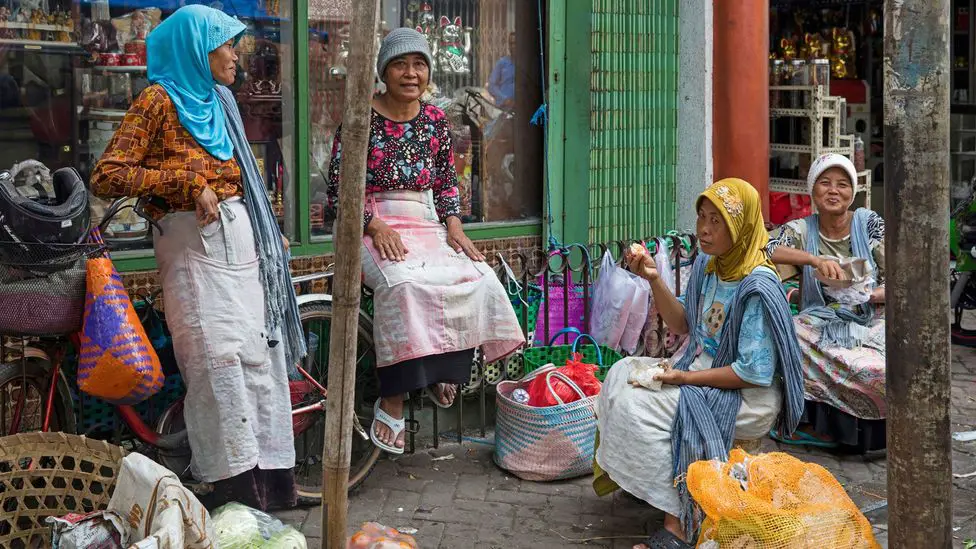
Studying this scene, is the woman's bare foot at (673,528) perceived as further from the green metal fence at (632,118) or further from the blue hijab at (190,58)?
the green metal fence at (632,118)

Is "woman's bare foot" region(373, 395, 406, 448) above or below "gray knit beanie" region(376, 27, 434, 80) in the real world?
below

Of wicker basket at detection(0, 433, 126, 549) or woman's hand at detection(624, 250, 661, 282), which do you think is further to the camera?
woman's hand at detection(624, 250, 661, 282)

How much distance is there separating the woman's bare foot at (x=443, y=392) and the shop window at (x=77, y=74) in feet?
5.03

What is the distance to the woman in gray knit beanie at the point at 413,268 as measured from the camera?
17.0ft

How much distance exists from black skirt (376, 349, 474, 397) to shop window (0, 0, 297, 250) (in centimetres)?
140

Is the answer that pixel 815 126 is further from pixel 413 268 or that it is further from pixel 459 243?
pixel 413 268

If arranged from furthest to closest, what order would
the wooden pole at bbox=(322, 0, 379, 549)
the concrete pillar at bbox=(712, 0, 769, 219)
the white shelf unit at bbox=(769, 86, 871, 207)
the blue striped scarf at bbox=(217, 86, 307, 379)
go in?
the white shelf unit at bbox=(769, 86, 871, 207) < the concrete pillar at bbox=(712, 0, 769, 219) < the blue striped scarf at bbox=(217, 86, 307, 379) < the wooden pole at bbox=(322, 0, 379, 549)

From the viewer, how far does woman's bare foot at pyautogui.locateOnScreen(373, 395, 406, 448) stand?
5289 mm

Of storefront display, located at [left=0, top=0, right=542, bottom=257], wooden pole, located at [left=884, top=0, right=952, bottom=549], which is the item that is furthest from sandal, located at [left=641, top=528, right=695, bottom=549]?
storefront display, located at [left=0, top=0, right=542, bottom=257]

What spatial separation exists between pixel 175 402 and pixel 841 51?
904 cm

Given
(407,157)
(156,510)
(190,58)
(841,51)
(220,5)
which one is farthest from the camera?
(841,51)

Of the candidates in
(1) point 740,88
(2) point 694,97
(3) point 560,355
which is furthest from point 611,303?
(1) point 740,88

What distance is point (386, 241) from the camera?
5223mm

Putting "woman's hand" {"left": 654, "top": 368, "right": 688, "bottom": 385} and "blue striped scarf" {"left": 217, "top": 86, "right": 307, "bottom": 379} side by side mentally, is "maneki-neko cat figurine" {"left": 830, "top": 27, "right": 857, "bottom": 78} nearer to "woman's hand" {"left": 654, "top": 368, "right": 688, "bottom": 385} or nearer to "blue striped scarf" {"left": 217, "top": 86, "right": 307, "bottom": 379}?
"woman's hand" {"left": 654, "top": 368, "right": 688, "bottom": 385}
